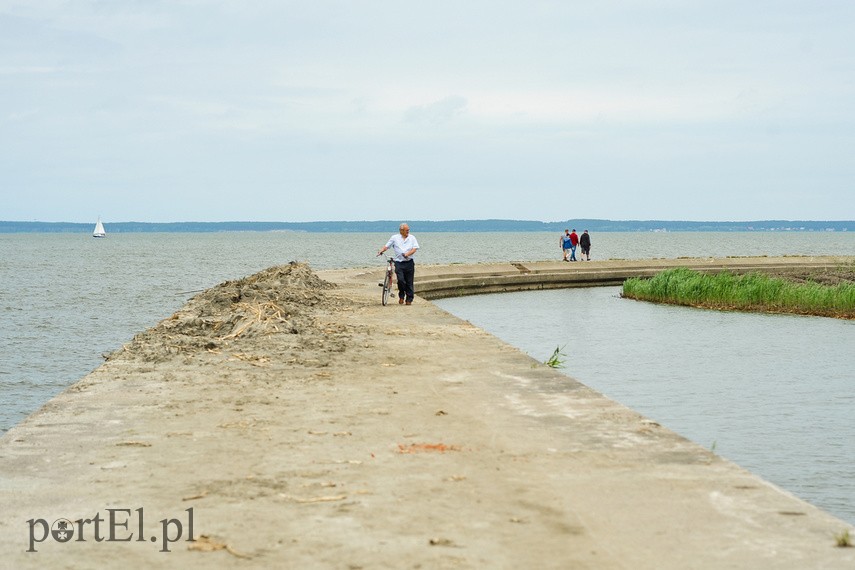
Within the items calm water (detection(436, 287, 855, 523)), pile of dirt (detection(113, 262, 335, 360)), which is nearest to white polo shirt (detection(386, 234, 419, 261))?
pile of dirt (detection(113, 262, 335, 360))

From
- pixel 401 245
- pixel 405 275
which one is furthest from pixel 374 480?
pixel 405 275

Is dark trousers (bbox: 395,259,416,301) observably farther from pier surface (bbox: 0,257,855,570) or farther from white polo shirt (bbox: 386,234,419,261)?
pier surface (bbox: 0,257,855,570)

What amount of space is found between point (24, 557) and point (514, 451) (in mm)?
3756

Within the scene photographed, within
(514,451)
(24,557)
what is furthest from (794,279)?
(24,557)

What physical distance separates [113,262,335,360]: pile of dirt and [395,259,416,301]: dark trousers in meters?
1.92

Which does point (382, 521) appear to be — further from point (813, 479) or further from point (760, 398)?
point (760, 398)

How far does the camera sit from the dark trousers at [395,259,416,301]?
2241 centimetres

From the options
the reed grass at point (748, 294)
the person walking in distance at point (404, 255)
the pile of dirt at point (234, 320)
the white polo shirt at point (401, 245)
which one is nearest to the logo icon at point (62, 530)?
the pile of dirt at point (234, 320)

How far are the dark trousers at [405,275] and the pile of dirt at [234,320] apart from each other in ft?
6.30

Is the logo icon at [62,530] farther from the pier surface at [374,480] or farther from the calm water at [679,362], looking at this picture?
the calm water at [679,362]

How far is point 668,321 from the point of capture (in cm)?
2950

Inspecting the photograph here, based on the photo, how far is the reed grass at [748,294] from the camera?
3111cm

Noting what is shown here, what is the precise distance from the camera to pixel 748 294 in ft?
109

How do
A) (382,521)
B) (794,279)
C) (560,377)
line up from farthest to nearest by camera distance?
(794,279)
(560,377)
(382,521)
